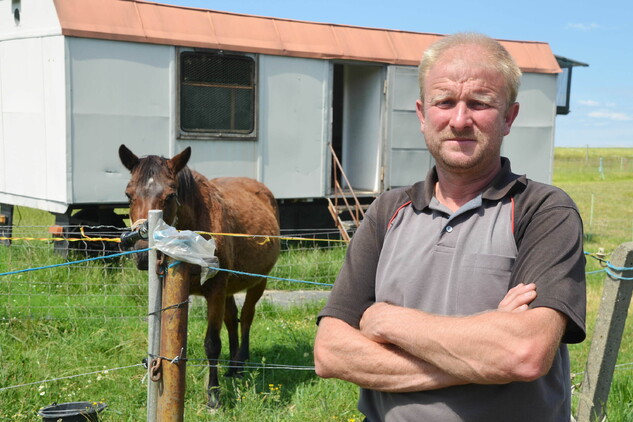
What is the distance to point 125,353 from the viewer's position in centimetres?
555

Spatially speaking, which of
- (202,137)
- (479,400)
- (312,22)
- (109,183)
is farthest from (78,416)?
(312,22)

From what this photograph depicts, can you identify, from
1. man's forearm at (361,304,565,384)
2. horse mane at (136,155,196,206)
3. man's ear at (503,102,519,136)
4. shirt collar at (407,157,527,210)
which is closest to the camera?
man's forearm at (361,304,565,384)

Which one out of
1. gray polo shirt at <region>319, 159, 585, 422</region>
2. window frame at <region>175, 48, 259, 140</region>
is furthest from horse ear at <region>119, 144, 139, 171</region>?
window frame at <region>175, 48, 259, 140</region>

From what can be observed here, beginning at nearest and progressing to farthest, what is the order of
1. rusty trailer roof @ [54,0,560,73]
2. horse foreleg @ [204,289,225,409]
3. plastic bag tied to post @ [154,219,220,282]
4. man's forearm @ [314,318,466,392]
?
man's forearm @ [314,318,466,392]
plastic bag tied to post @ [154,219,220,282]
horse foreleg @ [204,289,225,409]
rusty trailer roof @ [54,0,560,73]

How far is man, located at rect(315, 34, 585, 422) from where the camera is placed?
1769 mm

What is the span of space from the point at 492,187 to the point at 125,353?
4338mm

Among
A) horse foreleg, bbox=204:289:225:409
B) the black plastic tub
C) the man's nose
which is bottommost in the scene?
the black plastic tub

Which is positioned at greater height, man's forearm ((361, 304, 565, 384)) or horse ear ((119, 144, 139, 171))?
horse ear ((119, 144, 139, 171))

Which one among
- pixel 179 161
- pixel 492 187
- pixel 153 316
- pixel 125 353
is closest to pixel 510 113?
pixel 492 187

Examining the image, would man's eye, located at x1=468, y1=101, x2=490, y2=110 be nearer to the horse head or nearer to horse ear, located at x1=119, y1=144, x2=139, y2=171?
the horse head

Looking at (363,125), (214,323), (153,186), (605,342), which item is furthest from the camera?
(363,125)

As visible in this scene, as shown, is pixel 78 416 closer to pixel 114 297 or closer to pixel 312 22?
pixel 114 297

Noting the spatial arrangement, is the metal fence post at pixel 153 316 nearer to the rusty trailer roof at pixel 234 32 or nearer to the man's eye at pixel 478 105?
the man's eye at pixel 478 105

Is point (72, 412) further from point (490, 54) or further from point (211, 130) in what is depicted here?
point (211, 130)
